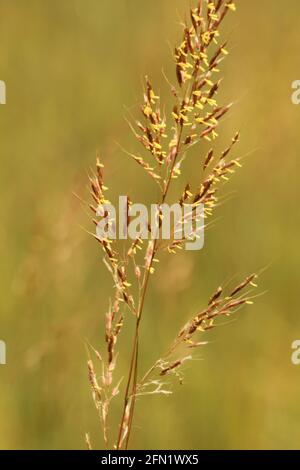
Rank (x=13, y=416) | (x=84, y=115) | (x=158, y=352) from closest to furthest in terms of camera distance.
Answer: (x=13, y=416), (x=158, y=352), (x=84, y=115)

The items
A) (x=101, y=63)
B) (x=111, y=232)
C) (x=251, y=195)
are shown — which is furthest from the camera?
(x=101, y=63)

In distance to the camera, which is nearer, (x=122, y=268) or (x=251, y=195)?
(x=122, y=268)

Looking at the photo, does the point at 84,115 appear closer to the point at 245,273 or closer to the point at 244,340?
the point at 245,273

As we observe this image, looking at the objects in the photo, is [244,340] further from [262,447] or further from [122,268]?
[122,268]

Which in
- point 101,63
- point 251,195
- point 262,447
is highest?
point 101,63

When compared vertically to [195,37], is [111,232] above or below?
below

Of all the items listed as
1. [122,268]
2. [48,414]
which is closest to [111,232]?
[122,268]
